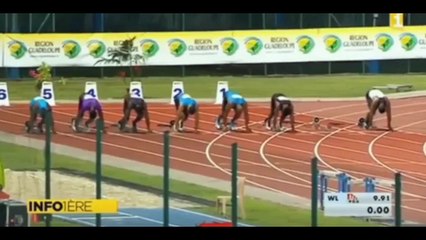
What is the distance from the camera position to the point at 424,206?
2167cm

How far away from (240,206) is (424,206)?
3663mm

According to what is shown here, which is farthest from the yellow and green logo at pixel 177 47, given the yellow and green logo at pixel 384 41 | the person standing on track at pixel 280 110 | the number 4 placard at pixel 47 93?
the person standing on track at pixel 280 110

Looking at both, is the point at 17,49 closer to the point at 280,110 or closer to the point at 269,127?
the point at 269,127

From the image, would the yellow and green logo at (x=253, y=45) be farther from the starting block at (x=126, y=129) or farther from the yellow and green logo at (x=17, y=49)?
the starting block at (x=126, y=129)

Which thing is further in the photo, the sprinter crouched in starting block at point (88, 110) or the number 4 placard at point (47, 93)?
the number 4 placard at point (47, 93)

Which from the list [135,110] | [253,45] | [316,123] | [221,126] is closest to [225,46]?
[253,45]

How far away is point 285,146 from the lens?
28.9 meters

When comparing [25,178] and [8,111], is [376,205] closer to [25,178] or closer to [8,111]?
[25,178]

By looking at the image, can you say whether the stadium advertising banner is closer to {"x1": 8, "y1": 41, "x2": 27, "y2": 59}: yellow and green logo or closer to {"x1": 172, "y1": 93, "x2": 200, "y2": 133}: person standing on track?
{"x1": 8, "y1": 41, "x2": 27, "y2": 59}: yellow and green logo

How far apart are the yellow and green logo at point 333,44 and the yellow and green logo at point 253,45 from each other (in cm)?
219

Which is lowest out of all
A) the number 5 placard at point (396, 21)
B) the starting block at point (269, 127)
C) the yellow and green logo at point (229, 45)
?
the starting block at point (269, 127)

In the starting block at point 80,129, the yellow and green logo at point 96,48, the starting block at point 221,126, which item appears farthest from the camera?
the yellow and green logo at point 96,48

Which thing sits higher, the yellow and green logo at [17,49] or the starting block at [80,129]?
the yellow and green logo at [17,49]

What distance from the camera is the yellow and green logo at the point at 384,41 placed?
44281 mm
